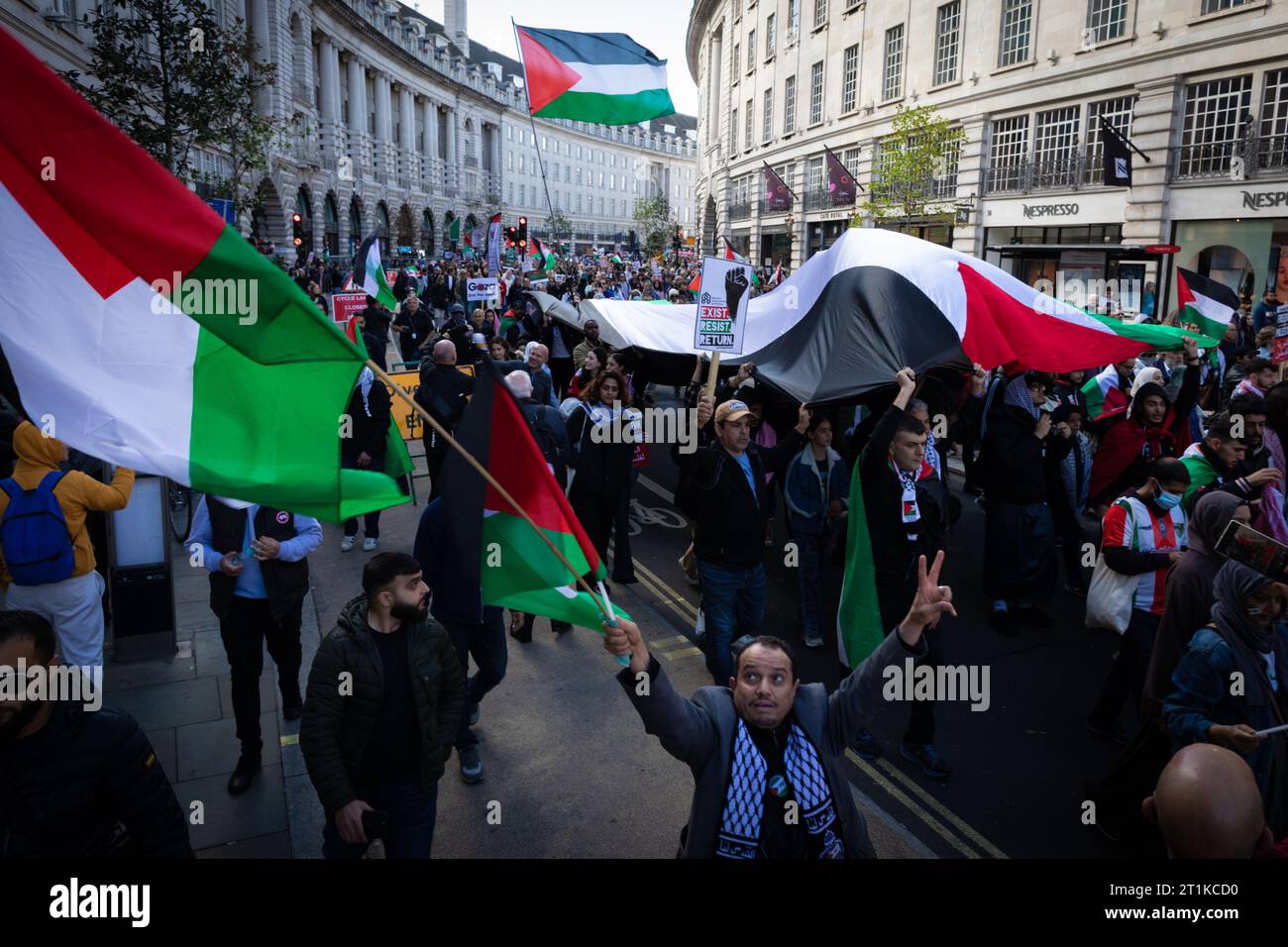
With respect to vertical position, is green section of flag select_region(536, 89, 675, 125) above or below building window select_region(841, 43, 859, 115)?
below

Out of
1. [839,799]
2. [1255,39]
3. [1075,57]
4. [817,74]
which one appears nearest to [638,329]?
[839,799]

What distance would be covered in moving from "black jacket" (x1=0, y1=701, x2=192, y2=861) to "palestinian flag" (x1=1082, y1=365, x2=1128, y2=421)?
8999 mm

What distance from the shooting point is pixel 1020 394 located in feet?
23.2

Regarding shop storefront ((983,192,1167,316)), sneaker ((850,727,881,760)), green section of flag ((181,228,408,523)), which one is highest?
shop storefront ((983,192,1167,316))

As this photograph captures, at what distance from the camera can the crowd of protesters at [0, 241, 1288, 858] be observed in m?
2.82

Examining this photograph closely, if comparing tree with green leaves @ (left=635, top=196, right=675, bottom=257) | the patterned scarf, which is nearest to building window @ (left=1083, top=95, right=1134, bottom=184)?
the patterned scarf

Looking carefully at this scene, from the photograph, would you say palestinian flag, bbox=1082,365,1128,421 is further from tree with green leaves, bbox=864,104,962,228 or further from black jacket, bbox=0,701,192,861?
tree with green leaves, bbox=864,104,962,228

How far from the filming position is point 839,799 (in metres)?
2.85

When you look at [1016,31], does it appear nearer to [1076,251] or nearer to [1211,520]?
[1076,251]

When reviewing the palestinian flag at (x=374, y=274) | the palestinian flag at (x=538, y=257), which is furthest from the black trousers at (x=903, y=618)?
the palestinian flag at (x=538, y=257)

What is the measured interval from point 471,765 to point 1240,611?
386 cm

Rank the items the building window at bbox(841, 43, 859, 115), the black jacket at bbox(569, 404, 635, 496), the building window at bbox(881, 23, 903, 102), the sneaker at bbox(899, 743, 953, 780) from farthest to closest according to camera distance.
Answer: the building window at bbox(841, 43, 859, 115) → the building window at bbox(881, 23, 903, 102) → the black jacket at bbox(569, 404, 635, 496) → the sneaker at bbox(899, 743, 953, 780)

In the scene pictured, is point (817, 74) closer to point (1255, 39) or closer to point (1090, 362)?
point (1255, 39)
